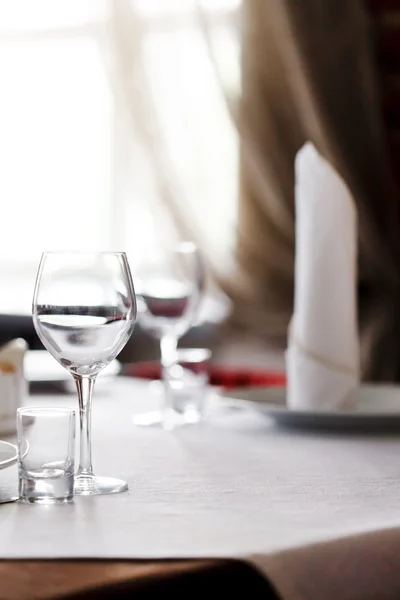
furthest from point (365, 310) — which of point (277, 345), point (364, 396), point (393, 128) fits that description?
point (364, 396)

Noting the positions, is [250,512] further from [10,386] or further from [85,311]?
[10,386]

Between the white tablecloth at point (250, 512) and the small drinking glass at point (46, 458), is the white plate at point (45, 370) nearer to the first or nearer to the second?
the white tablecloth at point (250, 512)

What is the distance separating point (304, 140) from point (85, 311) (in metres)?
2.64

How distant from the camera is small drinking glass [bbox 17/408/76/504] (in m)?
0.78

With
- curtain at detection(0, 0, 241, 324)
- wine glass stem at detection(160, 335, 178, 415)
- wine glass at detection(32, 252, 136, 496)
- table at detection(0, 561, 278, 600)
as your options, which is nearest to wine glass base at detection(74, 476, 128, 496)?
wine glass at detection(32, 252, 136, 496)

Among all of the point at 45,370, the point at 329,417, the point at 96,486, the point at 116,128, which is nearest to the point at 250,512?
the point at 96,486

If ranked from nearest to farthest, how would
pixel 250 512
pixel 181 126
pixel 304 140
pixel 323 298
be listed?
pixel 250 512 < pixel 323 298 < pixel 304 140 < pixel 181 126

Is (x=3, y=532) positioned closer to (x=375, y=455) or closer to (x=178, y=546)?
(x=178, y=546)

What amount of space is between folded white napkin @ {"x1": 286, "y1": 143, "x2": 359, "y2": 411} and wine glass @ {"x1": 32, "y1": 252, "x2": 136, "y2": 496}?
426mm

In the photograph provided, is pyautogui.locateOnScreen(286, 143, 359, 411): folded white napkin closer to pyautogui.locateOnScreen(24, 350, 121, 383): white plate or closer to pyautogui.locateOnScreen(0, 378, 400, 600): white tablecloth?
pyautogui.locateOnScreen(0, 378, 400, 600): white tablecloth

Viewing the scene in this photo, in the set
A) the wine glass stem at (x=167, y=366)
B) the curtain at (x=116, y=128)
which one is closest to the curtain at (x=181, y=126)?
the curtain at (x=116, y=128)

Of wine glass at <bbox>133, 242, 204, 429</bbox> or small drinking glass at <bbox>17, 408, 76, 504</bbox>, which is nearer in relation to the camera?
small drinking glass at <bbox>17, 408, 76, 504</bbox>

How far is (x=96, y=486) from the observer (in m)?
0.86

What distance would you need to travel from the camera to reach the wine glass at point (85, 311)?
83cm
